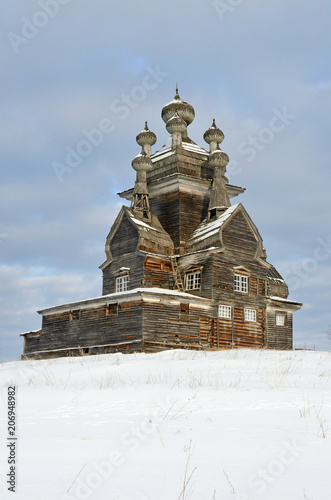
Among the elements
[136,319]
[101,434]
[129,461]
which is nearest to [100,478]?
[129,461]

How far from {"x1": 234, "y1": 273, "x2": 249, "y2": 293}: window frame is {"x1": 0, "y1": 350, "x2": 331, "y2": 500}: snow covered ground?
71.4 feet

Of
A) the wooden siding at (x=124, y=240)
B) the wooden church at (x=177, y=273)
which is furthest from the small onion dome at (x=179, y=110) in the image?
the wooden siding at (x=124, y=240)

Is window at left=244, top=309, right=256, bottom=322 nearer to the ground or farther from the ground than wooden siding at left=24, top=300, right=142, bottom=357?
farther from the ground

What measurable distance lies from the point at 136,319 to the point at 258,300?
29.4 feet

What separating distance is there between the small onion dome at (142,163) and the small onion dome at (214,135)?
5067 mm

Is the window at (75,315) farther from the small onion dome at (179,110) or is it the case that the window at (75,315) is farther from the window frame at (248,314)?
the small onion dome at (179,110)

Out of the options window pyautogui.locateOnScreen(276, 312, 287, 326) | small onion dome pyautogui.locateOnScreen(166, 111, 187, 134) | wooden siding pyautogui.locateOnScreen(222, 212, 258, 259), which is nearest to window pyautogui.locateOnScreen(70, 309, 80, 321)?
wooden siding pyautogui.locateOnScreen(222, 212, 258, 259)

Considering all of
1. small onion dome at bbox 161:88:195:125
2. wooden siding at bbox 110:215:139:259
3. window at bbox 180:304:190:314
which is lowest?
window at bbox 180:304:190:314

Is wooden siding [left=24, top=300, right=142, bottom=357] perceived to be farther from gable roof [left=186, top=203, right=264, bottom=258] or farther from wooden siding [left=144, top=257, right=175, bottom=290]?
gable roof [left=186, top=203, right=264, bottom=258]

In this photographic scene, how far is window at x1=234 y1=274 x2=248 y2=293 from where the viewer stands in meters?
31.0

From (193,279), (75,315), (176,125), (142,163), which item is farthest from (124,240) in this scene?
(176,125)

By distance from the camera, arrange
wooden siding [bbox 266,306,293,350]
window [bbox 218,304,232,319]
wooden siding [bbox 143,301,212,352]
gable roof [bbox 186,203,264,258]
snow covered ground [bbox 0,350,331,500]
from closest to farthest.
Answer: snow covered ground [bbox 0,350,331,500] → wooden siding [bbox 143,301,212,352] → window [bbox 218,304,232,319] → gable roof [bbox 186,203,264,258] → wooden siding [bbox 266,306,293,350]

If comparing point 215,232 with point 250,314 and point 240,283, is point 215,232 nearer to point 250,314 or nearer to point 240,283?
point 240,283

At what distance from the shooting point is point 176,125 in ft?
116
